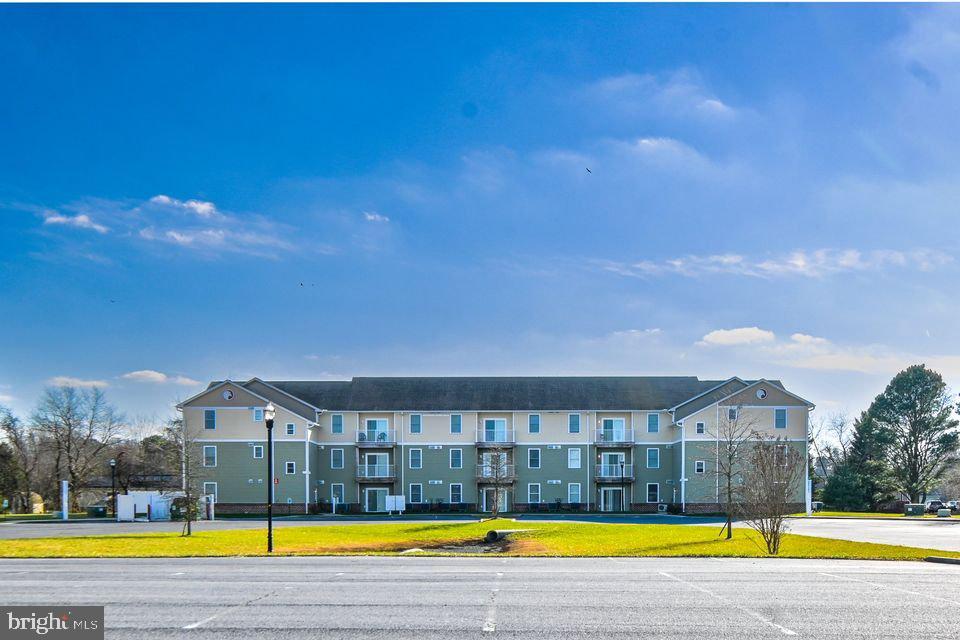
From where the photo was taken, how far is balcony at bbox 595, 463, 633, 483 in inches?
2435

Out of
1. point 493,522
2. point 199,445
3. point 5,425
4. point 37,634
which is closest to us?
point 37,634

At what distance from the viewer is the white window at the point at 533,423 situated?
62969 millimetres

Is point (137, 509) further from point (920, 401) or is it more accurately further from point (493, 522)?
point (920, 401)

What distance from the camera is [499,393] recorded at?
64938 mm

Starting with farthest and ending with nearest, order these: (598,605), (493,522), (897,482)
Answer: (897,482)
(493,522)
(598,605)

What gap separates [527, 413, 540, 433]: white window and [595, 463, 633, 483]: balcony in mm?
5483

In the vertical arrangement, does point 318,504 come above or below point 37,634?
below

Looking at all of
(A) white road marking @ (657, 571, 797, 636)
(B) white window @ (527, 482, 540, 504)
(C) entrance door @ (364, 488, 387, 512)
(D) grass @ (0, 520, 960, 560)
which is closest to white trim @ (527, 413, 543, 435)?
(B) white window @ (527, 482, 540, 504)

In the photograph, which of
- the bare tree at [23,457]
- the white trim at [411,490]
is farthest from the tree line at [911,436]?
the bare tree at [23,457]

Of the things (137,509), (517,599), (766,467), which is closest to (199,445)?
(137,509)

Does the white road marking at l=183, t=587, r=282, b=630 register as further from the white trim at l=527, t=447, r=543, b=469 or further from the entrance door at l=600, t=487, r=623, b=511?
the entrance door at l=600, t=487, r=623, b=511

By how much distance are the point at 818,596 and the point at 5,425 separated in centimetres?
8481

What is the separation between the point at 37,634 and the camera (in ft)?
35.7

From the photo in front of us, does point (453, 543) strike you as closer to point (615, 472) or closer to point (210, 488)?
point (615, 472)
